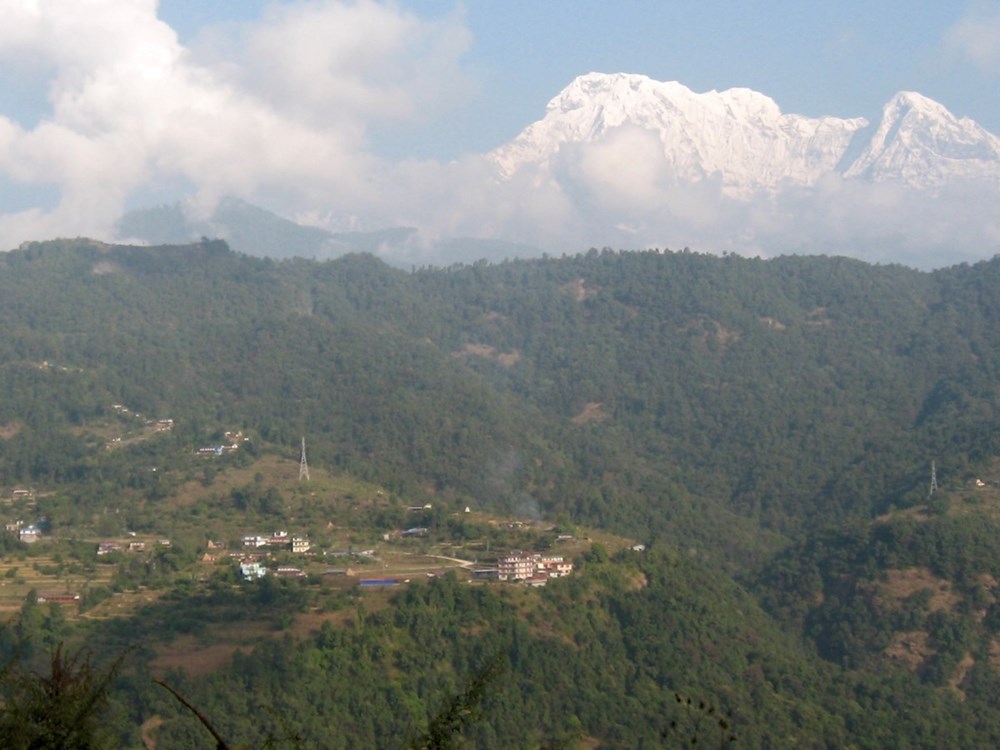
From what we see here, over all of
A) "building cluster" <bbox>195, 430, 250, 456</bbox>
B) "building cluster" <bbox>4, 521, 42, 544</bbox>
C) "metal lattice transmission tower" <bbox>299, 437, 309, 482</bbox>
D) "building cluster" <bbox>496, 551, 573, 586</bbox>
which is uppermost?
"building cluster" <bbox>195, 430, 250, 456</bbox>

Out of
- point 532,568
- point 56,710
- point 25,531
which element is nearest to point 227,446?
point 25,531

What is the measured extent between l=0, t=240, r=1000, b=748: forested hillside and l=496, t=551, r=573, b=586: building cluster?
3.26ft

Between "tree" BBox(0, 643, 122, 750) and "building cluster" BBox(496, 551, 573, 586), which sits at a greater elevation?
"tree" BBox(0, 643, 122, 750)

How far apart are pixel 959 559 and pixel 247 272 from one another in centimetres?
6619

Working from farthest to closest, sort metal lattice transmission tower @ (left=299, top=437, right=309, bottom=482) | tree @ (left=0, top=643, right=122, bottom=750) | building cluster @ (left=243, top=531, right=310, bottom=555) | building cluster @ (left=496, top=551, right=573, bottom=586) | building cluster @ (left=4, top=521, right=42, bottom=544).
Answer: metal lattice transmission tower @ (left=299, top=437, right=309, bottom=482) → building cluster @ (left=4, top=521, right=42, bottom=544) → building cluster @ (left=243, top=531, right=310, bottom=555) → building cluster @ (left=496, top=551, right=573, bottom=586) → tree @ (left=0, top=643, right=122, bottom=750)

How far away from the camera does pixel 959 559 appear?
176 ft

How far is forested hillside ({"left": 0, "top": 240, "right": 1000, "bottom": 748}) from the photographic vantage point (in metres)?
39.2

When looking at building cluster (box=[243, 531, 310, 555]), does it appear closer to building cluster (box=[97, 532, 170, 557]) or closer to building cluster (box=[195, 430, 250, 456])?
building cluster (box=[97, 532, 170, 557])

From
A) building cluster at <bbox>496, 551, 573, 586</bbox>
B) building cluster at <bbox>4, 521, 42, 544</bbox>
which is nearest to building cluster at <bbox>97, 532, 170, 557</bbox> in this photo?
building cluster at <bbox>4, 521, 42, 544</bbox>

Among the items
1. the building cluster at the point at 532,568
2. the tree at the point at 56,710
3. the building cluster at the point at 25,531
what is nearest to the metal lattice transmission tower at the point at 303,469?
the building cluster at the point at 25,531

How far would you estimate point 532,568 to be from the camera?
4753 cm

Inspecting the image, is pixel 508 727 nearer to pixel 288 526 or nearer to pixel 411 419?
pixel 288 526

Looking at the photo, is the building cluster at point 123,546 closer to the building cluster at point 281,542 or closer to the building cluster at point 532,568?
the building cluster at point 281,542

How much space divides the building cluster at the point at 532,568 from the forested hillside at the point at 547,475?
39.2 inches
